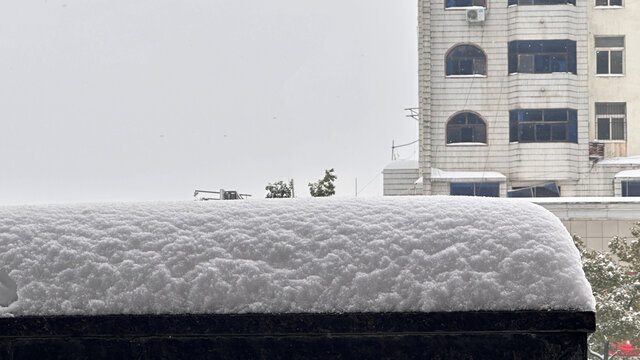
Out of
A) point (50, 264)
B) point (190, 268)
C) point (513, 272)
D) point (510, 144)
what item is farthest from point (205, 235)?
point (510, 144)

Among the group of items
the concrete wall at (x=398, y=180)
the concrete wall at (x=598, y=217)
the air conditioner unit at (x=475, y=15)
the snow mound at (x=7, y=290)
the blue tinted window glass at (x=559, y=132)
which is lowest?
the concrete wall at (x=598, y=217)

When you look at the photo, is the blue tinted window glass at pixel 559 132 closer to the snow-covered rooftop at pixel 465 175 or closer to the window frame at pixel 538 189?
the window frame at pixel 538 189

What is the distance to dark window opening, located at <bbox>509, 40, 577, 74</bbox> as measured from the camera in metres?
28.0

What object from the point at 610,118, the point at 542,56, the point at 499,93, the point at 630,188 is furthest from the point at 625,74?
the point at 499,93

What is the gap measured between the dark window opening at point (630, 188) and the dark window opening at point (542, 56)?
3.92 m

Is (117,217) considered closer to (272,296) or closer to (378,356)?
(272,296)

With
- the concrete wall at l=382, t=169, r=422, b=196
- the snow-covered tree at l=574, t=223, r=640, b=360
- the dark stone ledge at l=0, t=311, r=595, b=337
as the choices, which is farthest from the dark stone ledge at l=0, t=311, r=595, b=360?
the concrete wall at l=382, t=169, r=422, b=196

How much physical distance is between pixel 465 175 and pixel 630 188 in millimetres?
5157

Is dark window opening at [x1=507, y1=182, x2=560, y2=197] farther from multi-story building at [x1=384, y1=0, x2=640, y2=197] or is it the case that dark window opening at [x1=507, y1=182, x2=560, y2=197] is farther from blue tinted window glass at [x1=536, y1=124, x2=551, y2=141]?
blue tinted window glass at [x1=536, y1=124, x2=551, y2=141]

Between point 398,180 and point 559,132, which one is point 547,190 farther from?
point 398,180

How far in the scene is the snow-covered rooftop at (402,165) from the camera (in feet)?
106

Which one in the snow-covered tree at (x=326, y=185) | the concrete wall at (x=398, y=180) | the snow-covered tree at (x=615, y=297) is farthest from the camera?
the concrete wall at (x=398, y=180)

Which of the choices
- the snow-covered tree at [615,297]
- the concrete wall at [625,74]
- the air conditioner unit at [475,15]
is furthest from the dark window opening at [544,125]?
the snow-covered tree at [615,297]

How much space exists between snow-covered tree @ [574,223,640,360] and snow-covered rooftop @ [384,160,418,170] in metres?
14.9
